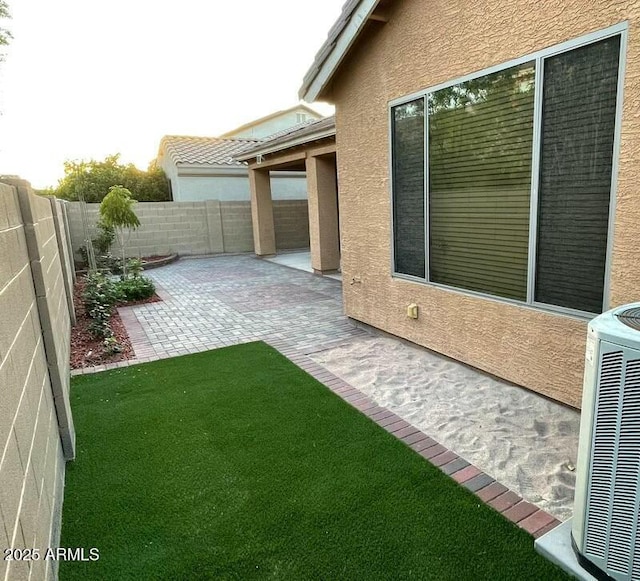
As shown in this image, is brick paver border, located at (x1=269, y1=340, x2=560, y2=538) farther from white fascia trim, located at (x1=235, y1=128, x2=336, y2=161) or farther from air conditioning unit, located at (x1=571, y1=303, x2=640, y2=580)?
white fascia trim, located at (x1=235, y1=128, x2=336, y2=161)

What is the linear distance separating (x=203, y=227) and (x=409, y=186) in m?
13.6

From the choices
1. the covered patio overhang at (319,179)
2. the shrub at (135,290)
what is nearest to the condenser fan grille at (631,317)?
the covered patio overhang at (319,179)

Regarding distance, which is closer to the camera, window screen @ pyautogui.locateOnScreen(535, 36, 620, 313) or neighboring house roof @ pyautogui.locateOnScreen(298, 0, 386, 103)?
window screen @ pyautogui.locateOnScreen(535, 36, 620, 313)

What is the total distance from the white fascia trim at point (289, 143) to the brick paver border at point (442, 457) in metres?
6.76

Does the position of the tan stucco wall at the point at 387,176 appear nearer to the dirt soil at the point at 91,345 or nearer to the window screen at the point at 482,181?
the window screen at the point at 482,181

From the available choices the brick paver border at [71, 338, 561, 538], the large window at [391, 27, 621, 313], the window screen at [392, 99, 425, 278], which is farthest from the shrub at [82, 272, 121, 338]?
the large window at [391, 27, 621, 313]

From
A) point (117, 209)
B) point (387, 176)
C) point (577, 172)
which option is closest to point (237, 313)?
point (387, 176)

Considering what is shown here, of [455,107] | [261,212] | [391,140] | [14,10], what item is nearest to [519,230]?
[455,107]

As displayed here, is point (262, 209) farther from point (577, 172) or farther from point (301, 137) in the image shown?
point (577, 172)

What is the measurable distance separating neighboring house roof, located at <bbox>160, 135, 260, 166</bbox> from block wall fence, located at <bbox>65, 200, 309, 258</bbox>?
295cm

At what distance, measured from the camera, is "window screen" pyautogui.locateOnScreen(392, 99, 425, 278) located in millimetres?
5383

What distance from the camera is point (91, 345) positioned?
6699 millimetres

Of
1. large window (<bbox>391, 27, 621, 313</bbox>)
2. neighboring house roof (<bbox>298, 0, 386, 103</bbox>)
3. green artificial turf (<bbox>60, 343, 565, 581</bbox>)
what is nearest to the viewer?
green artificial turf (<bbox>60, 343, 565, 581</bbox>)

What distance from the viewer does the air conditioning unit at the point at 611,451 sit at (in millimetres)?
1937
